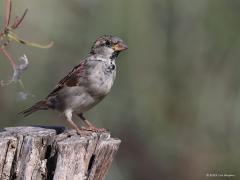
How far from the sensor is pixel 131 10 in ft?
19.5

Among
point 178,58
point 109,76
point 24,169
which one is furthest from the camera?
point 178,58

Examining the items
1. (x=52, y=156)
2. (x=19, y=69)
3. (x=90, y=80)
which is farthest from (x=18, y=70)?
(x=90, y=80)

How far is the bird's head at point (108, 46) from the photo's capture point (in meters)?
5.50

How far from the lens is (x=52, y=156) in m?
4.11

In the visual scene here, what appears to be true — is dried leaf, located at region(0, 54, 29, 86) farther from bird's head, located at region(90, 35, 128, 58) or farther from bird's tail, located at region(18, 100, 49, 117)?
bird's tail, located at region(18, 100, 49, 117)

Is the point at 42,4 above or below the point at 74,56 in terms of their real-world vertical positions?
above

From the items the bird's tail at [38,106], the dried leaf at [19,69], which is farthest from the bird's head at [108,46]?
the dried leaf at [19,69]

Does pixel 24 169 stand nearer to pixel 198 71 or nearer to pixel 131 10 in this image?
pixel 131 10

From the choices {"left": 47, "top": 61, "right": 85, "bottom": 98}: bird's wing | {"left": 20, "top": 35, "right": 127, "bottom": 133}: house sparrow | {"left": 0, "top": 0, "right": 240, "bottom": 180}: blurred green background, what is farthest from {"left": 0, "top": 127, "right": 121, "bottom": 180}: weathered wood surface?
{"left": 0, "top": 0, "right": 240, "bottom": 180}: blurred green background

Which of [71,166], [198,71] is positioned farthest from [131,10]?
[71,166]

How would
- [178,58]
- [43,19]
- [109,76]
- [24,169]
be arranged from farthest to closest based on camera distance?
[178,58], [43,19], [109,76], [24,169]

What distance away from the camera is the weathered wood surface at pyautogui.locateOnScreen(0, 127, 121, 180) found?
400 centimetres

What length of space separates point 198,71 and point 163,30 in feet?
1.44

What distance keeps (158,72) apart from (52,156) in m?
2.28
